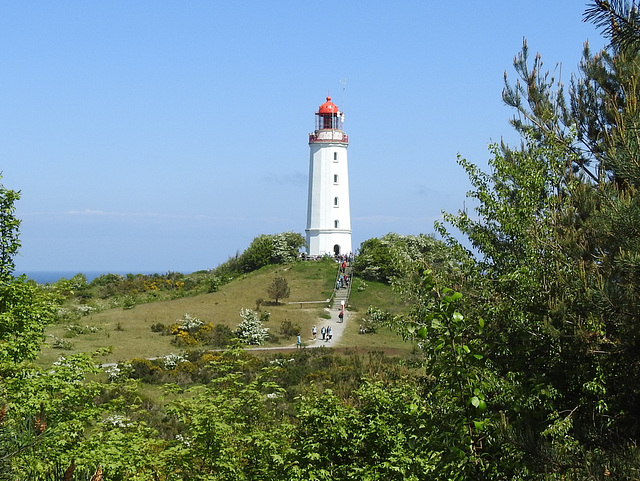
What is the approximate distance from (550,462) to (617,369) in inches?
81.9

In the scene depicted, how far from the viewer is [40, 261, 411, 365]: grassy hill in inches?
1377

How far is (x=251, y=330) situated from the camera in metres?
39.1

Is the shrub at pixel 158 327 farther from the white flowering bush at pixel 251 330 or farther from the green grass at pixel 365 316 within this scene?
the green grass at pixel 365 316

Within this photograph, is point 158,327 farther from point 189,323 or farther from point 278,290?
point 278,290

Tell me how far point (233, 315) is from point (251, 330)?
4850 mm

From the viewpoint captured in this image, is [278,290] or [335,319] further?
[278,290]

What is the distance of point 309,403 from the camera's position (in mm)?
Answer: 13492

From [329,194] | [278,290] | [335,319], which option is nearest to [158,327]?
[278,290]

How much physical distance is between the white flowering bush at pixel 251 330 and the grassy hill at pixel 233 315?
2.36ft

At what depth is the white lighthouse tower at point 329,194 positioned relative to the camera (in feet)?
197

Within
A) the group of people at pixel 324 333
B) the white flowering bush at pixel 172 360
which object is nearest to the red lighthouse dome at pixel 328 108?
the group of people at pixel 324 333

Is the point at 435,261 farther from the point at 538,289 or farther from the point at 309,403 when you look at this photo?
the point at 538,289

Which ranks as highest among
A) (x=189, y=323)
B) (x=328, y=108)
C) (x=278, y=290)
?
(x=328, y=108)

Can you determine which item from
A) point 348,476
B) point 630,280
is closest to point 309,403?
point 348,476
